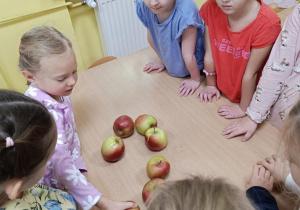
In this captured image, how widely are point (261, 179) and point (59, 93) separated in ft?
2.26

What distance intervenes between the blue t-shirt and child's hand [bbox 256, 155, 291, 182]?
0.55 meters

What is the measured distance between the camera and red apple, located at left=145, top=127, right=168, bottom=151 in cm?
90

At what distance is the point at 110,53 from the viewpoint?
86.0 inches

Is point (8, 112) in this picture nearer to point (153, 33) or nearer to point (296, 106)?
point (296, 106)

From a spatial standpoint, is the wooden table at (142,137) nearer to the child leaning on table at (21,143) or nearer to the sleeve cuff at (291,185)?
the sleeve cuff at (291,185)

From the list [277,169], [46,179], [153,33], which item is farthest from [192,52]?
[46,179]

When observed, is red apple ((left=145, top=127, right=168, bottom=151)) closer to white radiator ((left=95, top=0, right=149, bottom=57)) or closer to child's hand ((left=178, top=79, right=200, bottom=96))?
child's hand ((left=178, top=79, right=200, bottom=96))

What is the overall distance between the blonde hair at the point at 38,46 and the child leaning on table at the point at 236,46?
543 millimetres

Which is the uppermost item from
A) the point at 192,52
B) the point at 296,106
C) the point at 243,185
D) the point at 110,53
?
the point at 296,106

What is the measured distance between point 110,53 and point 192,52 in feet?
3.82

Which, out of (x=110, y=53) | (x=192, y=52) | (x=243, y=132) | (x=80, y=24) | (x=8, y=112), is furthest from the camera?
(x=110, y=53)

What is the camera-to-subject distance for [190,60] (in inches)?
45.3

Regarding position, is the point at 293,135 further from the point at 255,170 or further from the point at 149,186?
the point at 149,186

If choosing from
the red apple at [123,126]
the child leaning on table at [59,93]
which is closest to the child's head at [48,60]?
the child leaning on table at [59,93]
